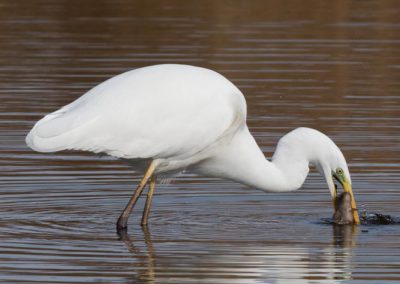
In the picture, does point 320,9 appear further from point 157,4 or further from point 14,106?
point 14,106

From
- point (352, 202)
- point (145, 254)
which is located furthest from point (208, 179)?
point (145, 254)

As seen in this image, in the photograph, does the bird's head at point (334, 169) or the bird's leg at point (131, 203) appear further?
the bird's head at point (334, 169)

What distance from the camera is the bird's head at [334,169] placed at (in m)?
13.2

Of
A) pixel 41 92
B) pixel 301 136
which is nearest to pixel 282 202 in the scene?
pixel 301 136

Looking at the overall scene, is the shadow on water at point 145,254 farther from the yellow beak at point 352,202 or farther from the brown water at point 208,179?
the yellow beak at point 352,202

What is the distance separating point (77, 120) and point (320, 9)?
17.4 m

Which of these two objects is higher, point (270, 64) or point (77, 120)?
point (77, 120)

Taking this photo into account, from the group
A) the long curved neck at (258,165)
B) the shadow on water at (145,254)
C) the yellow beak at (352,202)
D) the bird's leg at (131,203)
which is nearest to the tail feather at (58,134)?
the bird's leg at (131,203)

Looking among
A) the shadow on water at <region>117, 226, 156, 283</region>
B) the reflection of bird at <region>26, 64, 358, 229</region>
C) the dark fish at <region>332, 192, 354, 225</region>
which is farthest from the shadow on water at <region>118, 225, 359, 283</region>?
the reflection of bird at <region>26, 64, 358, 229</region>

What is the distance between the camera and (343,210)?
1338 cm

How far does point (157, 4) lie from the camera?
30938 millimetres

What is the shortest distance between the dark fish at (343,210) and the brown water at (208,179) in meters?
0.12

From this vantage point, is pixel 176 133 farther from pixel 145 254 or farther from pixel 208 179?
pixel 208 179

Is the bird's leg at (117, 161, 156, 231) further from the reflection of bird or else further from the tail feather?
the tail feather
